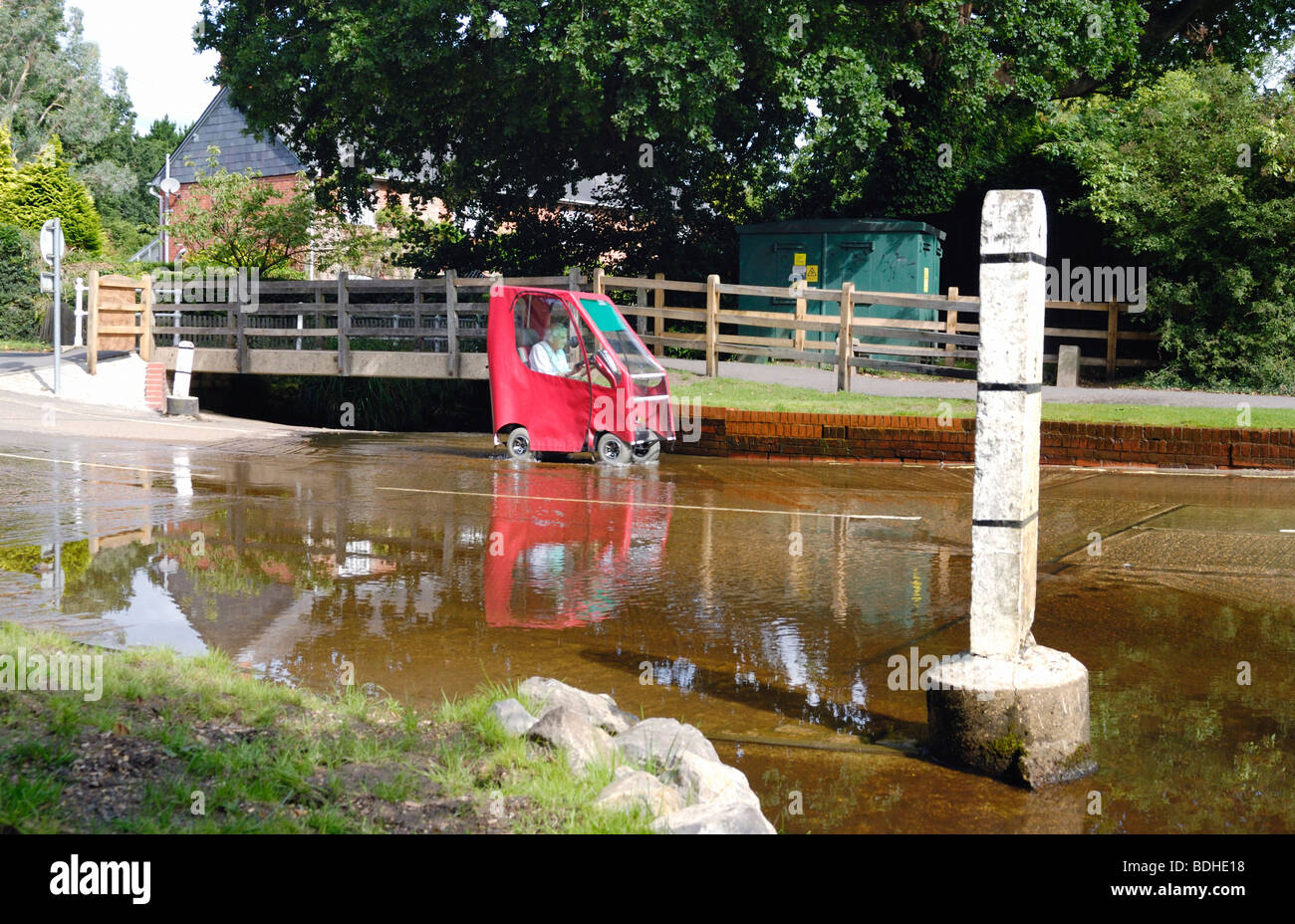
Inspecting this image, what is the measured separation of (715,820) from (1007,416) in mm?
2269

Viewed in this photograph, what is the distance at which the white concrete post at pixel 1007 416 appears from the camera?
4.95 m

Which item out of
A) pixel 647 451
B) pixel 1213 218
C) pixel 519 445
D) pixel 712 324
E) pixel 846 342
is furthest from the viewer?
pixel 1213 218

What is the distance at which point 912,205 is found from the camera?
25.3 meters

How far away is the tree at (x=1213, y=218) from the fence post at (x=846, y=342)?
575cm

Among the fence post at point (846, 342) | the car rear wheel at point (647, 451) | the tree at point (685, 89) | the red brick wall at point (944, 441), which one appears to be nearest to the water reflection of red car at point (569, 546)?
the car rear wheel at point (647, 451)

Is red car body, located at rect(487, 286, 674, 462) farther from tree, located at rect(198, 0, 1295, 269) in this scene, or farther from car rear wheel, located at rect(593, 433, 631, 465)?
tree, located at rect(198, 0, 1295, 269)

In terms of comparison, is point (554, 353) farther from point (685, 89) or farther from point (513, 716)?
point (513, 716)

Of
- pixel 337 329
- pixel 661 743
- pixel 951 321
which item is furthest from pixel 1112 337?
pixel 661 743

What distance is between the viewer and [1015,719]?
15.5ft

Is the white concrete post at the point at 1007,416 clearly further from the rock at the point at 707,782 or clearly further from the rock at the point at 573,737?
the rock at the point at 573,737

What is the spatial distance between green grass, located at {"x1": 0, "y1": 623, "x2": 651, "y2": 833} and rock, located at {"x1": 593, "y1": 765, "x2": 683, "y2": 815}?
6cm

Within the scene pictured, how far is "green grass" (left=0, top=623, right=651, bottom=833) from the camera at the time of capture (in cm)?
350

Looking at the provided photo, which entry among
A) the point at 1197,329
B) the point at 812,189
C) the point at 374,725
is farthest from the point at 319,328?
the point at 374,725

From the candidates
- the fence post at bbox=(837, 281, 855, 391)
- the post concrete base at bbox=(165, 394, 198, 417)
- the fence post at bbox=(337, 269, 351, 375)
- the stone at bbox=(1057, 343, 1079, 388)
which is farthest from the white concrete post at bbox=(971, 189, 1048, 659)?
the fence post at bbox=(337, 269, 351, 375)
